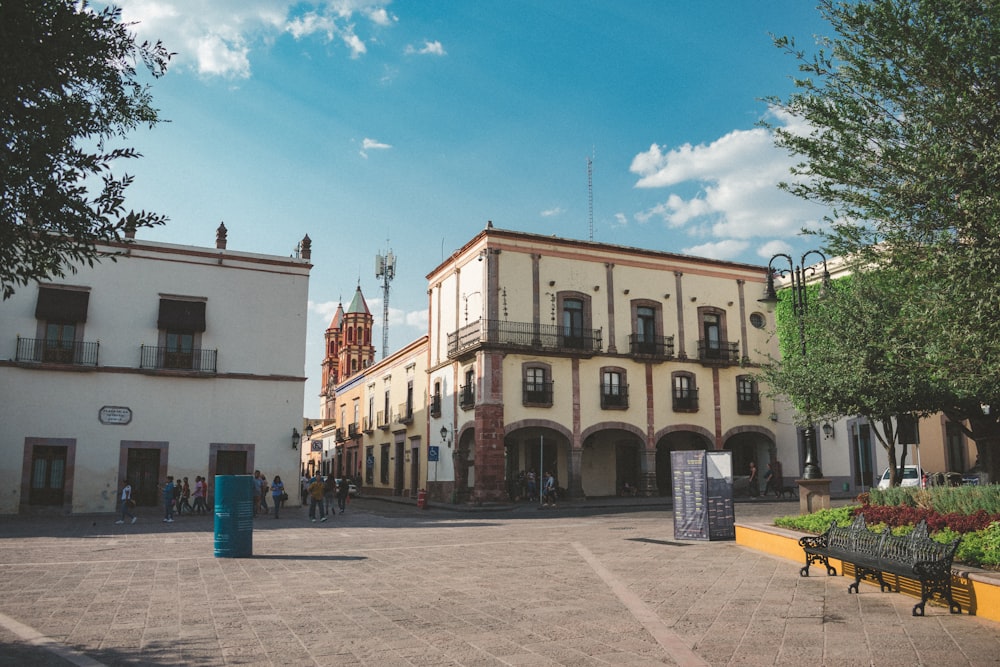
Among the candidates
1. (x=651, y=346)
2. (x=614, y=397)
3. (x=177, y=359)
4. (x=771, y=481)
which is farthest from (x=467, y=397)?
(x=771, y=481)

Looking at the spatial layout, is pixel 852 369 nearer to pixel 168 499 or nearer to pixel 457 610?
pixel 457 610

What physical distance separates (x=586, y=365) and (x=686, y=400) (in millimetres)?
5227

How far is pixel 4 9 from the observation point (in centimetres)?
583

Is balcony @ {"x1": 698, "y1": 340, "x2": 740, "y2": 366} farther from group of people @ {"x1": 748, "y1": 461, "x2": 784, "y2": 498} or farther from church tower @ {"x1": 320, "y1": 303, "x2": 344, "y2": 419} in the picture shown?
church tower @ {"x1": 320, "y1": 303, "x2": 344, "y2": 419}

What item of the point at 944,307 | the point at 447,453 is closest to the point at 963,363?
the point at 944,307

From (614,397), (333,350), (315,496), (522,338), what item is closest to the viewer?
(315,496)

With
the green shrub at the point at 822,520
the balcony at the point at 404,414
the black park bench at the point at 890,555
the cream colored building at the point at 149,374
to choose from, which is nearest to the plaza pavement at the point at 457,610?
the black park bench at the point at 890,555

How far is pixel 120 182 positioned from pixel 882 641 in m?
8.05

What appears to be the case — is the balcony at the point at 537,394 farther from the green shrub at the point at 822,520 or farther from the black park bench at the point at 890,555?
the black park bench at the point at 890,555

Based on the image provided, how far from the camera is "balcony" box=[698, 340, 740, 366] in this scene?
1377 inches

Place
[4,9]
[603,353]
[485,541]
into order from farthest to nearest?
[603,353], [485,541], [4,9]

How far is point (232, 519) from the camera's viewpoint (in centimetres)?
1309

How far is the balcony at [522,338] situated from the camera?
30.9 meters

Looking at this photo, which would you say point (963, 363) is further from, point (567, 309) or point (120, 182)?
point (567, 309)
